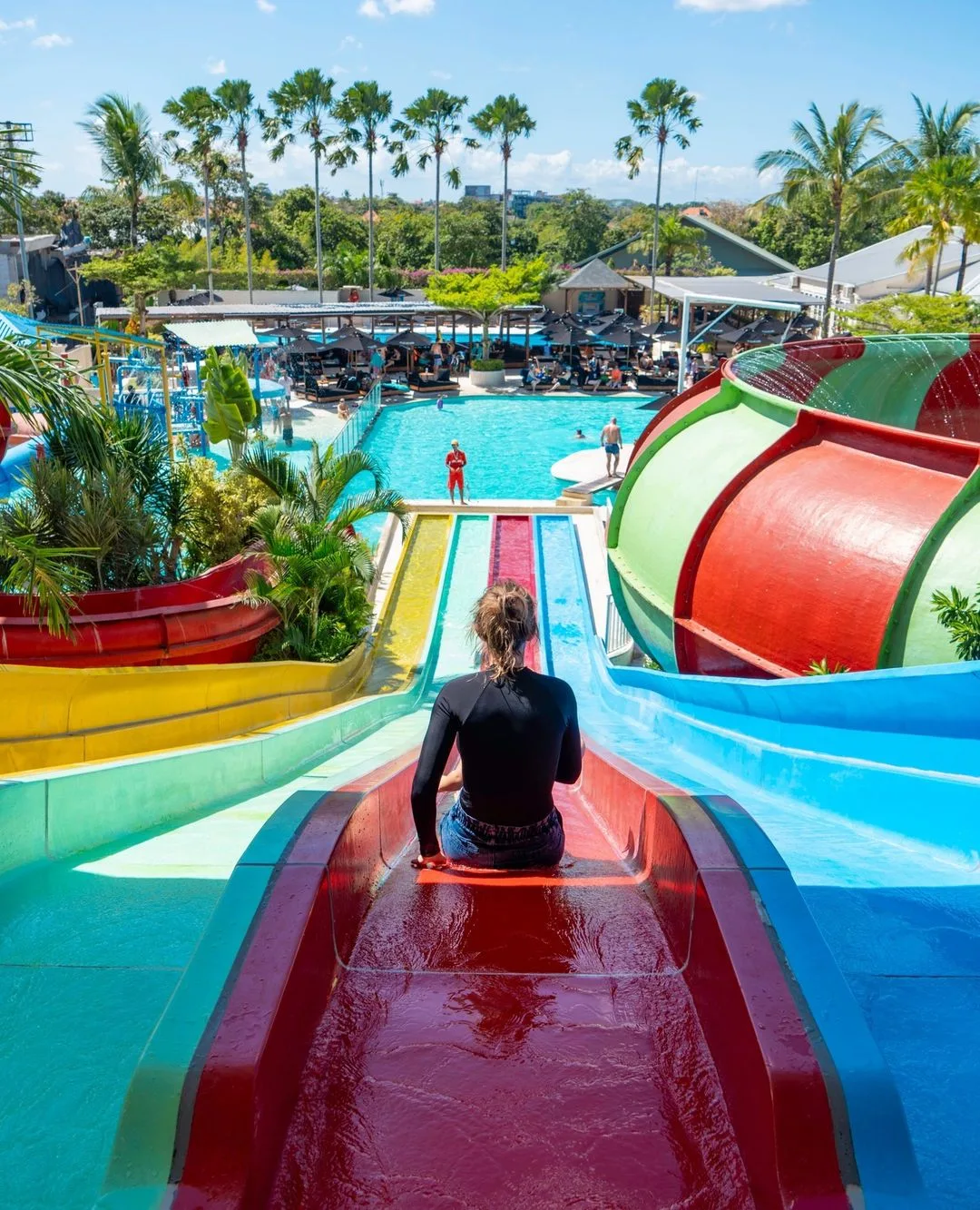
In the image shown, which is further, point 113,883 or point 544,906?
point 113,883

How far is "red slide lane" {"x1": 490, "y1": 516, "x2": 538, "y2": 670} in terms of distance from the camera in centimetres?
1844

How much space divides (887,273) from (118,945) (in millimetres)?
51268

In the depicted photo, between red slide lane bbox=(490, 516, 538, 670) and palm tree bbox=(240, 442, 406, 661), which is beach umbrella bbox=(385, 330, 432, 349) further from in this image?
palm tree bbox=(240, 442, 406, 661)

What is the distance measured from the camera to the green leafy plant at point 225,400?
63.8 feet

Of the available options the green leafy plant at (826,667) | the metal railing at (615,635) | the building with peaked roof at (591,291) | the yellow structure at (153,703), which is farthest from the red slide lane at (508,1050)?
the building with peaked roof at (591,291)

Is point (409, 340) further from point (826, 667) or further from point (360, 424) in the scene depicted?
point (826, 667)

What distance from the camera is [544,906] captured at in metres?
3.87

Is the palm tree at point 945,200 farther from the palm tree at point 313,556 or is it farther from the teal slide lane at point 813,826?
the palm tree at point 313,556

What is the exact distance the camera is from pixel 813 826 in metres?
6.29

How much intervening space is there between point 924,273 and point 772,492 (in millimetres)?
43085

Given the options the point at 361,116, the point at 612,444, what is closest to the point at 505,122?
the point at 361,116

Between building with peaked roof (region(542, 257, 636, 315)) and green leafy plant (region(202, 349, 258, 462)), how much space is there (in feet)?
106

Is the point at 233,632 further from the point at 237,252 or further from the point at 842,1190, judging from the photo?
the point at 237,252

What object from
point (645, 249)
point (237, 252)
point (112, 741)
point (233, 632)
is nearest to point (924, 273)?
point (645, 249)
